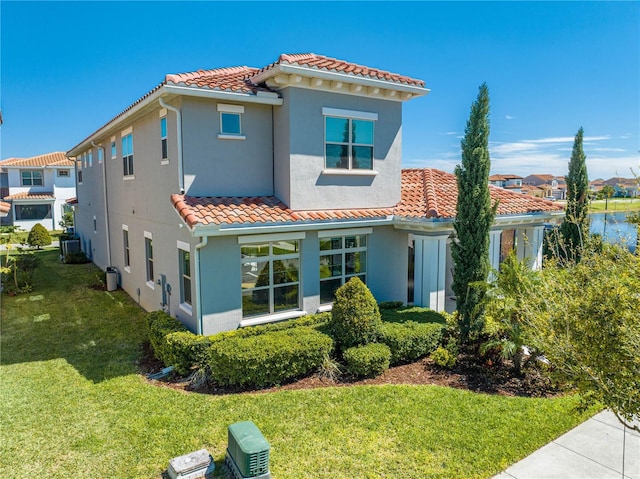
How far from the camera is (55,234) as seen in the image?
4269 cm

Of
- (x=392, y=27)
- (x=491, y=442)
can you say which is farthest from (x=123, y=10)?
(x=491, y=442)

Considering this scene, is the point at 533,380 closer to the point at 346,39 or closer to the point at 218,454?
the point at 218,454

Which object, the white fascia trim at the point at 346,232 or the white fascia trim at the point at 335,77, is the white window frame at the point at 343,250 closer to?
the white fascia trim at the point at 346,232

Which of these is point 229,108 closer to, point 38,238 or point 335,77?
point 335,77

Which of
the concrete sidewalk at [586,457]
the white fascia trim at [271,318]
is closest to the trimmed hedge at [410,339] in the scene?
the white fascia trim at [271,318]

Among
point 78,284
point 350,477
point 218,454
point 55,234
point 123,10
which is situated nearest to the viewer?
point 350,477

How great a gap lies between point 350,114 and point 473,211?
465 cm

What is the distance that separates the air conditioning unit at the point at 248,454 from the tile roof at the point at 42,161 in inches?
1800

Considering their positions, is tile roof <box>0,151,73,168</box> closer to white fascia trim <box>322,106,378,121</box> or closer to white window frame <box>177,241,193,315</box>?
white window frame <box>177,241,193,315</box>

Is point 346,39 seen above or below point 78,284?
above

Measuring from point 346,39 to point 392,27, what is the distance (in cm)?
202

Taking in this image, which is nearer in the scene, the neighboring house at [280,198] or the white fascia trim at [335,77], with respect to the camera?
the neighboring house at [280,198]

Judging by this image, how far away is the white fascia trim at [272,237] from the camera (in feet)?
34.8

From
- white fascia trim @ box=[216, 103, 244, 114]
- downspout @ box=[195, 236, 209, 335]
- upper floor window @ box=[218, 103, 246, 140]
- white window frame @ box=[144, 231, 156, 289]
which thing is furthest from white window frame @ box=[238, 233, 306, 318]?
white window frame @ box=[144, 231, 156, 289]
